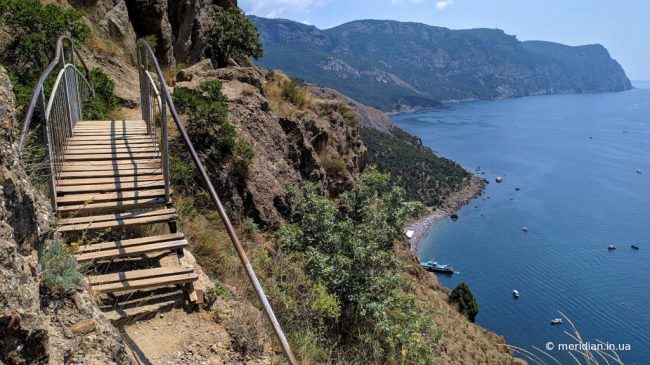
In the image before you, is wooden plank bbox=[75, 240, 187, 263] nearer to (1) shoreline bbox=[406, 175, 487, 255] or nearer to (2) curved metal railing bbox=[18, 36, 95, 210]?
(2) curved metal railing bbox=[18, 36, 95, 210]

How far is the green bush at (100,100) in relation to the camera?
10.6 metres


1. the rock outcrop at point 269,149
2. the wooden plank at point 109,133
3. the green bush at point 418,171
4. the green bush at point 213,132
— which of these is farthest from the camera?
the green bush at point 418,171

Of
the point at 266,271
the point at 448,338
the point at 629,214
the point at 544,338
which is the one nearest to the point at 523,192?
the point at 629,214

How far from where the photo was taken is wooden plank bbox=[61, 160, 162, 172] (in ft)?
20.4

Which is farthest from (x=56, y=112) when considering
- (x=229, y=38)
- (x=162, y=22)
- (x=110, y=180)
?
(x=229, y=38)

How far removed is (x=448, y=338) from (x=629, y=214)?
103 metres

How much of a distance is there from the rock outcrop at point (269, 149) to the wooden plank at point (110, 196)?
5180 mm

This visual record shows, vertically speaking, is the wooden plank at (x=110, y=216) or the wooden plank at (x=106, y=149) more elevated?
the wooden plank at (x=106, y=149)

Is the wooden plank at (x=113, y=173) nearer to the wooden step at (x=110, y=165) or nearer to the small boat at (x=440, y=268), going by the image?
the wooden step at (x=110, y=165)

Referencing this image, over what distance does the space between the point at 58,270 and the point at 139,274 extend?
1.50m

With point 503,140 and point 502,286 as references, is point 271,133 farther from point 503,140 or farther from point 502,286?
point 503,140

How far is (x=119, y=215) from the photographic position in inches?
216

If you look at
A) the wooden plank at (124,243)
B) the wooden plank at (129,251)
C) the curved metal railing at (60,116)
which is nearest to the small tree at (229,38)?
the curved metal railing at (60,116)

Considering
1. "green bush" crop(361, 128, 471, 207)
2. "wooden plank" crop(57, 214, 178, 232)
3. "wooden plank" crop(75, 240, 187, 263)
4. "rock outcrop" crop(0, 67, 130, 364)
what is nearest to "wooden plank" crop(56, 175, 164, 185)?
"wooden plank" crop(57, 214, 178, 232)
